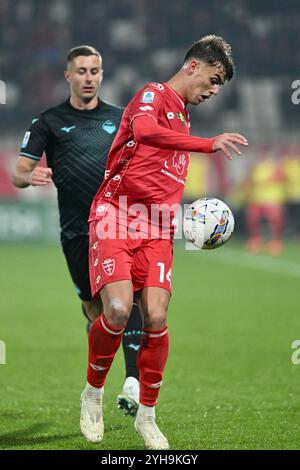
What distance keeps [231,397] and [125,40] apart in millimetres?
22024

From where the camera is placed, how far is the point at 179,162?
5324mm

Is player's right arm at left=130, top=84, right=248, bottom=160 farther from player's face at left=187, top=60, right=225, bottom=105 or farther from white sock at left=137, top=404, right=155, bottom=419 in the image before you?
white sock at left=137, top=404, right=155, bottom=419

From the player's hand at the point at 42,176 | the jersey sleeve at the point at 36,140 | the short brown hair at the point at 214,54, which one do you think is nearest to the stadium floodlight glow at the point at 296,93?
the jersey sleeve at the point at 36,140

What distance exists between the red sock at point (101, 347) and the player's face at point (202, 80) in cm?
131

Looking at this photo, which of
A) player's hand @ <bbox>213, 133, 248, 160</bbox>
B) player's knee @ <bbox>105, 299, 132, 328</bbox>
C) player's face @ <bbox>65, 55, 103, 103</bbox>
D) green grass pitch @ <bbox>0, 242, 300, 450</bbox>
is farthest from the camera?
player's face @ <bbox>65, 55, 103, 103</bbox>

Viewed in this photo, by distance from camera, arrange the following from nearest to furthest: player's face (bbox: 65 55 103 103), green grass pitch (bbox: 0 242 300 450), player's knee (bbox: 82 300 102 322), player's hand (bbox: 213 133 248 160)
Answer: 1. player's hand (bbox: 213 133 248 160)
2. green grass pitch (bbox: 0 242 300 450)
3. player's knee (bbox: 82 300 102 322)
4. player's face (bbox: 65 55 103 103)

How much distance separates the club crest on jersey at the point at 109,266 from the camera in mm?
5105

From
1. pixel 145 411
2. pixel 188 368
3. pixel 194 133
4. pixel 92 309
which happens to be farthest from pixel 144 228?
pixel 194 133

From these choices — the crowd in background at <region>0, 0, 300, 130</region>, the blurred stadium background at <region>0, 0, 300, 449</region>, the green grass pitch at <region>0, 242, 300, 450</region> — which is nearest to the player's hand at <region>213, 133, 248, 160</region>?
the green grass pitch at <region>0, 242, 300, 450</region>

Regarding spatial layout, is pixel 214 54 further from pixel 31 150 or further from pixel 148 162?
pixel 31 150

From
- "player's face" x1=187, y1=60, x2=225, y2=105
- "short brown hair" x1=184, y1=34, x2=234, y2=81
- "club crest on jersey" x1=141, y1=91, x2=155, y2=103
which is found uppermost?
"short brown hair" x1=184, y1=34, x2=234, y2=81

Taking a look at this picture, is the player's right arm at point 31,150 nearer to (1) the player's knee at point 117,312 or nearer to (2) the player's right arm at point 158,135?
(2) the player's right arm at point 158,135

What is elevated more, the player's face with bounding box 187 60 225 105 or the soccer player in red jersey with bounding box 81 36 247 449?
the player's face with bounding box 187 60 225 105

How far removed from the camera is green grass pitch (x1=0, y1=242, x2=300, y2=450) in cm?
539
